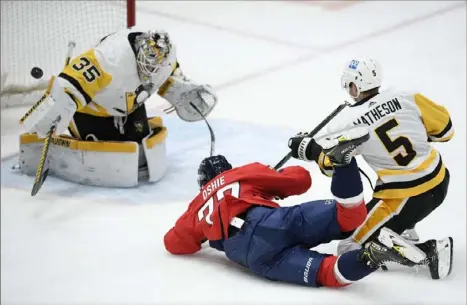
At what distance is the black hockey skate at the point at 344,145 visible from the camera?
175cm

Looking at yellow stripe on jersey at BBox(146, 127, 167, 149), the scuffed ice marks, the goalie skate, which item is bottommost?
the scuffed ice marks

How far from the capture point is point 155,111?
369 centimetres

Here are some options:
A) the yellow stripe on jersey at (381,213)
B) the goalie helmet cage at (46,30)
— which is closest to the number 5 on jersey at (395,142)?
the yellow stripe on jersey at (381,213)

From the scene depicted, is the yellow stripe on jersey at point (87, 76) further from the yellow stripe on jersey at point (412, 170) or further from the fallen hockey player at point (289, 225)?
the yellow stripe on jersey at point (412, 170)

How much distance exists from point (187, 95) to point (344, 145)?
1.33m

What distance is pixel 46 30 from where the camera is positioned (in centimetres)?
363

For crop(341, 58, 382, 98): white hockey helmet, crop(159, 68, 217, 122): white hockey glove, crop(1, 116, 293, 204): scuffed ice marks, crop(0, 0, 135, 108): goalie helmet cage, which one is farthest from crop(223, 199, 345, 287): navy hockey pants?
crop(0, 0, 135, 108): goalie helmet cage

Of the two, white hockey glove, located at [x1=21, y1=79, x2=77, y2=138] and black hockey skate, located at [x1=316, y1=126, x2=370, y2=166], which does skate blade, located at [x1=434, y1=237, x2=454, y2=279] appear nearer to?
black hockey skate, located at [x1=316, y1=126, x2=370, y2=166]

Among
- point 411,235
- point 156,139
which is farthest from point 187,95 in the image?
point 411,235

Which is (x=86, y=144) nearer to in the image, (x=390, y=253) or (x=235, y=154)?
(x=235, y=154)

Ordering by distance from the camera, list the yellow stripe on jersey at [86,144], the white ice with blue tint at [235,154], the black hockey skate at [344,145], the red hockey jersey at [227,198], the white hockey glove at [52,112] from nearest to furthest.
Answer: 1. the black hockey skate at [344,145]
2. the white ice with blue tint at [235,154]
3. the red hockey jersey at [227,198]
4. the white hockey glove at [52,112]
5. the yellow stripe on jersey at [86,144]

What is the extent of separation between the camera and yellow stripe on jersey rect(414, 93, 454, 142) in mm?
2080

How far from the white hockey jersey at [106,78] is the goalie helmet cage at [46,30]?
2.41ft

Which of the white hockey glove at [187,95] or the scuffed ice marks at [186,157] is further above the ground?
the white hockey glove at [187,95]
